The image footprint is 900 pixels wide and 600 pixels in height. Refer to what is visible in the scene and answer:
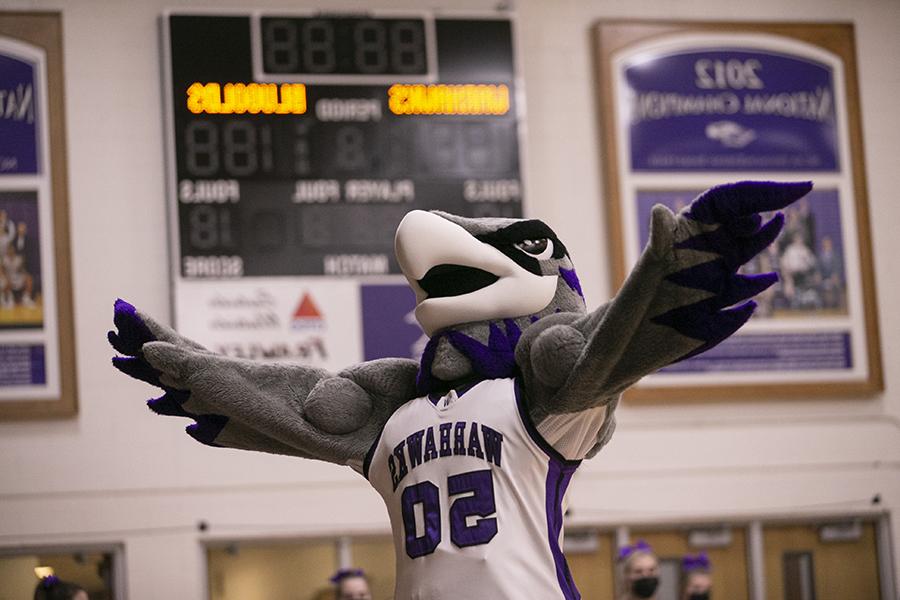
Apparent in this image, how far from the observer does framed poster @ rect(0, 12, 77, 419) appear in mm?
6773

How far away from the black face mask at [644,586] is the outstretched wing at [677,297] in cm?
373

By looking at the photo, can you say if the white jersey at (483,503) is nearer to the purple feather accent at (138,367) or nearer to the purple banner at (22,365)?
the purple feather accent at (138,367)

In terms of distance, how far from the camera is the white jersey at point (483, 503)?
2707 millimetres

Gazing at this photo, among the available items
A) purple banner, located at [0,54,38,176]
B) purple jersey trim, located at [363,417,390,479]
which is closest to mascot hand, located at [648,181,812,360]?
purple jersey trim, located at [363,417,390,479]

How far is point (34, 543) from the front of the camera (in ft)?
22.1

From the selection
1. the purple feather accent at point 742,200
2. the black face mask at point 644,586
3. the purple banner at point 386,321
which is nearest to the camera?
the purple feather accent at point 742,200

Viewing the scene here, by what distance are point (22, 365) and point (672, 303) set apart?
4983 mm

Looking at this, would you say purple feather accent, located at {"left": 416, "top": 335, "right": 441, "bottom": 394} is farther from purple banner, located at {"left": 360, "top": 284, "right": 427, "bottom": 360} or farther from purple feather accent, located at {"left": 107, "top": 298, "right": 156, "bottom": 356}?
purple banner, located at {"left": 360, "top": 284, "right": 427, "bottom": 360}

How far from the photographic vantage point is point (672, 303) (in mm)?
2441

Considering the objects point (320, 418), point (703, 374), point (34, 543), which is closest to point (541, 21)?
point (703, 374)

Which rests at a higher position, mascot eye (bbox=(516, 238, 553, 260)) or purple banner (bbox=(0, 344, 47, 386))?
mascot eye (bbox=(516, 238, 553, 260))

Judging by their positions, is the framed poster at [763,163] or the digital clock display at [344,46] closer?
the digital clock display at [344,46]

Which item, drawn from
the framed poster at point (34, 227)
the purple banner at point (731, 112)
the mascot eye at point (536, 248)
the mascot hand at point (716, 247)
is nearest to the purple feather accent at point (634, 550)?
the purple banner at point (731, 112)

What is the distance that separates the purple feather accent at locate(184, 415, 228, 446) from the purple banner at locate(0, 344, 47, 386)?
12.9 feet
